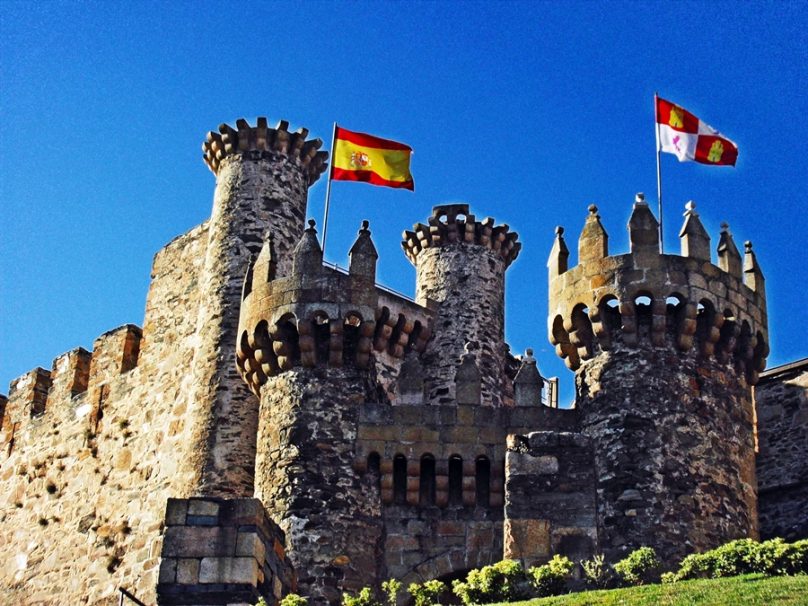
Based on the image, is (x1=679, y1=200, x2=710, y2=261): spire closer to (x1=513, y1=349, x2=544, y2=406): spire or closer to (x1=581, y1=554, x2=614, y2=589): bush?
(x1=513, y1=349, x2=544, y2=406): spire

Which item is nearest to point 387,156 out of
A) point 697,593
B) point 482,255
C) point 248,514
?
point 482,255

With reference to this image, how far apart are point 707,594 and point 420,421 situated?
9486 mm

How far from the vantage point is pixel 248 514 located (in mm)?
27156

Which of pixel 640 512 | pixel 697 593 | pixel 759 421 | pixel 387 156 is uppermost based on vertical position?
pixel 387 156

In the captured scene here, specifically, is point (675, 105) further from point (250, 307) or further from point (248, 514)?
point (248, 514)

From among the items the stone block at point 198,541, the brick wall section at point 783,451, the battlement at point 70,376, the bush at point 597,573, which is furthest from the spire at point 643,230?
the battlement at point 70,376

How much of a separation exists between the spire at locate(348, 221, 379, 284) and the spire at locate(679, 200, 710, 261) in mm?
5753

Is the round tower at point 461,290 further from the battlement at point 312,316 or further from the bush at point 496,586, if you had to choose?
the bush at point 496,586

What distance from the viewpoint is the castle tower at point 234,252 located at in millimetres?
36250

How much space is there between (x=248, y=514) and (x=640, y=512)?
705 centimetres

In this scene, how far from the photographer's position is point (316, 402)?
3347cm

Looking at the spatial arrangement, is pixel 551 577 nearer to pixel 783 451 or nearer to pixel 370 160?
pixel 783 451

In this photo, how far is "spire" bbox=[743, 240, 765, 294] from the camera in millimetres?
33906

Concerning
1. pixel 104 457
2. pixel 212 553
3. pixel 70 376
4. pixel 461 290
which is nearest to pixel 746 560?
pixel 212 553
